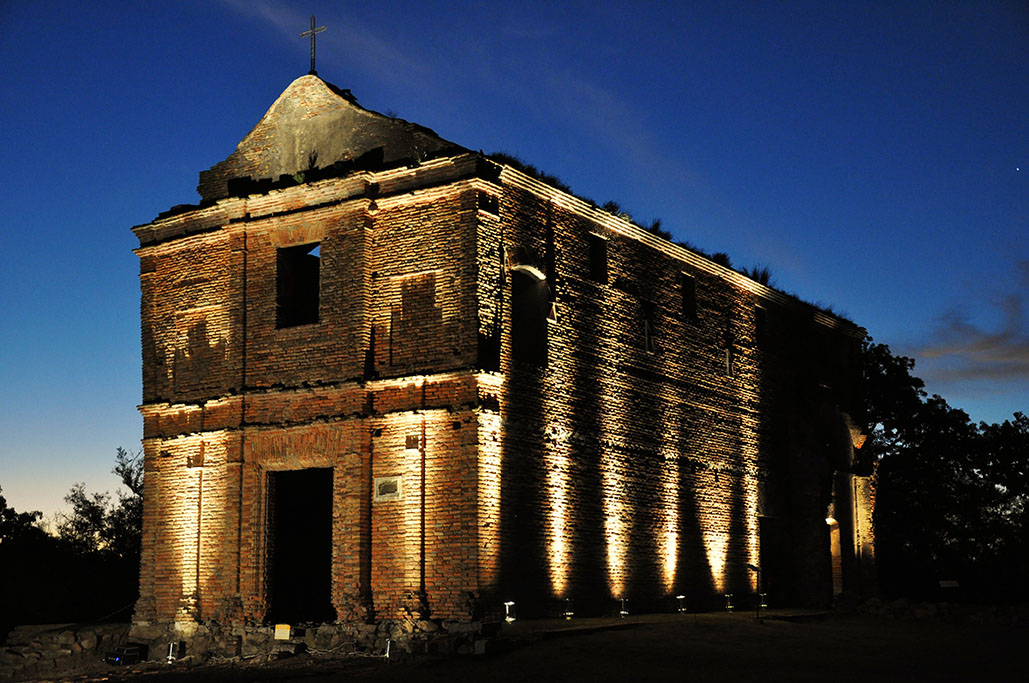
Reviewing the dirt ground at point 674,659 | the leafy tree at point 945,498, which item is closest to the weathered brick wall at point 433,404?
the dirt ground at point 674,659

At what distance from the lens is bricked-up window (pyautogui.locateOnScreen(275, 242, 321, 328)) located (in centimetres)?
2205

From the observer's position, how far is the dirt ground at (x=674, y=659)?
1588cm

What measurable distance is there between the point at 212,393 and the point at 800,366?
15959mm

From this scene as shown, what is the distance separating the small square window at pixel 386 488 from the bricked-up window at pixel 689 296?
9.36 m

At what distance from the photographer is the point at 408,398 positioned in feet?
65.8

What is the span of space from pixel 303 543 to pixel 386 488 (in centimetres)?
424

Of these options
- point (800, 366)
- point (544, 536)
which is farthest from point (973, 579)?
point (544, 536)

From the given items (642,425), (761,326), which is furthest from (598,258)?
(761,326)

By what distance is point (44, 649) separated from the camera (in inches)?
884

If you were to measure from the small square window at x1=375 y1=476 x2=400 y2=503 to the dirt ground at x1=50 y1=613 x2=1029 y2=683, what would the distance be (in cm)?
282

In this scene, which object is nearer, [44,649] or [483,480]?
[483,480]

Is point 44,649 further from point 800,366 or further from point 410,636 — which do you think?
point 800,366

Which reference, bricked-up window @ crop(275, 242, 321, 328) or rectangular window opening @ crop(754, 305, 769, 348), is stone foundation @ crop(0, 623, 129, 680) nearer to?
bricked-up window @ crop(275, 242, 321, 328)

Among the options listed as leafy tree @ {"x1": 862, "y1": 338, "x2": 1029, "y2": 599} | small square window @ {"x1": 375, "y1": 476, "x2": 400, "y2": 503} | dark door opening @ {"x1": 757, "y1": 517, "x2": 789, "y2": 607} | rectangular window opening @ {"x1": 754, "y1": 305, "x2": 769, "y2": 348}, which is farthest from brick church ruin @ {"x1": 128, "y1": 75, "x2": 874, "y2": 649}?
leafy tree @ {"x1": 862, "y1": 338, "x2": 1029, "y2": 599}
